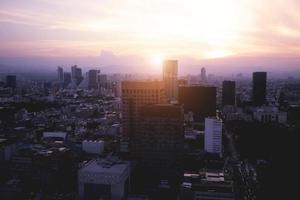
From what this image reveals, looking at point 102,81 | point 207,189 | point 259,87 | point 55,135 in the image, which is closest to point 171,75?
point 259,87

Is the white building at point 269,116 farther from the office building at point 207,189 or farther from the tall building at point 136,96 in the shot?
the office building at point 207,189

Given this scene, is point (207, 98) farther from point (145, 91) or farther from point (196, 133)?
point (145, 91)

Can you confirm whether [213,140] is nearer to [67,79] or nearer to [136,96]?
[136,96]

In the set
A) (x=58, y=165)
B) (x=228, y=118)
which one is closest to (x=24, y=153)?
(x=58, y=165)

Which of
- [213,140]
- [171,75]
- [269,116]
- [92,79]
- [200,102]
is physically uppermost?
[171,75]

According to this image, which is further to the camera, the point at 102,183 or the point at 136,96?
the point at 136,96

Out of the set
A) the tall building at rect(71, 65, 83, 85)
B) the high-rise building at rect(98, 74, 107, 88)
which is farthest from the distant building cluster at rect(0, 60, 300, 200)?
the tall building at rect(71, 65, 83, 85)

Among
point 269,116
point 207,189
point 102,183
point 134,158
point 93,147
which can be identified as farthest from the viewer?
point 269,116

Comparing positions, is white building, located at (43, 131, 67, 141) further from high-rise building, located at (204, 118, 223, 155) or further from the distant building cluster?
high-rise building, located at (204, 118, 223, 155)
